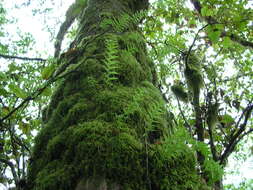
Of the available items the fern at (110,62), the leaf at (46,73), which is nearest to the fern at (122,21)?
the fern at (110,62)

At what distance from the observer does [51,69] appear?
2.04 metres

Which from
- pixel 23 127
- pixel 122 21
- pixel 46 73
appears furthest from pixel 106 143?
pixel 23 127

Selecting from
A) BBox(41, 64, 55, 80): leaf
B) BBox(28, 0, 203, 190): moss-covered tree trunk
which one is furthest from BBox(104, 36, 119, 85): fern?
BBox(41, 64, 55, 80): leaf

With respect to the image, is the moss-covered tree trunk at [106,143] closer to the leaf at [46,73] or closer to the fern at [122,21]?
the leaf at [46,73]

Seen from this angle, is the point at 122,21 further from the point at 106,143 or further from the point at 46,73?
the point at 106,143

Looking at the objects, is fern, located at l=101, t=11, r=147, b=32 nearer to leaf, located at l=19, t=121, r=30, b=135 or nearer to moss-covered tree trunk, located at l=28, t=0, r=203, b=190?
moss-covered tree trunk, located at l=28, t=0, r=203, b=190

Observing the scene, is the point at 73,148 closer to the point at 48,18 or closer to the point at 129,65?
the point at 129,65

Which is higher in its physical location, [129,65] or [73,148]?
[129,65]

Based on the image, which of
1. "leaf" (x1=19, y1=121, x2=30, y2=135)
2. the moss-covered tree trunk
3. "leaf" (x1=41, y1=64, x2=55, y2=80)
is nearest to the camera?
the moss-covered tree trunk

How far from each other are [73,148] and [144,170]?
412 mm

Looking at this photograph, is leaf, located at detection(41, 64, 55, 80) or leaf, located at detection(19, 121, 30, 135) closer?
leaf, located at detection(41, 64, 55, 80)

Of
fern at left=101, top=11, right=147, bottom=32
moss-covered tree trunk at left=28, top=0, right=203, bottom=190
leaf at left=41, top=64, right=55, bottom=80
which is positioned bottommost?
moss-covered tree trunk at left=28, top=0, right=203, bottom=190

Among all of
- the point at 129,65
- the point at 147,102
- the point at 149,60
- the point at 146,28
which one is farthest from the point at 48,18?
the point at 147,102

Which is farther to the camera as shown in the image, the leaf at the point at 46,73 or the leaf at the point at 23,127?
the leaf at the point at 23,127
